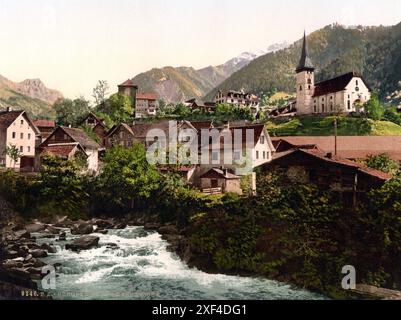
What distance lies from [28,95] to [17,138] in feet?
3.65

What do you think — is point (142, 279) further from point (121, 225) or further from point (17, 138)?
point (17, 138)

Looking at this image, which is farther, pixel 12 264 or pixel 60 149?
pixel 60 149

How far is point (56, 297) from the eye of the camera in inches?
280

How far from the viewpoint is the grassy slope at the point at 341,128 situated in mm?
8704

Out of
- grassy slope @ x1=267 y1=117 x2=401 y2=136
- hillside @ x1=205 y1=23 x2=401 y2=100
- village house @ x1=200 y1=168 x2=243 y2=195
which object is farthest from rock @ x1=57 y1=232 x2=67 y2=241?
hillside @ x1=205 y1=23 x2=401 y2=100

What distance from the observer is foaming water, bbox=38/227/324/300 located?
23.9 ft

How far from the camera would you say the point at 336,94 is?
9.70 m

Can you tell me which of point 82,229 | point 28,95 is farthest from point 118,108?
point 82,229

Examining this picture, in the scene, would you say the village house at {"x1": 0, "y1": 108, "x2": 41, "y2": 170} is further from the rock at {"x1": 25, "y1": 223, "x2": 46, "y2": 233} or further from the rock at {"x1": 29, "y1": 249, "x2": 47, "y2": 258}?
the rock at {"x1": 29, "y1": 249, "x2": 47, "y2": 258}

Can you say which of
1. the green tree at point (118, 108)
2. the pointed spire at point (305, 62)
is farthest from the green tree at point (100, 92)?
the pointed spire at point (305, 62)

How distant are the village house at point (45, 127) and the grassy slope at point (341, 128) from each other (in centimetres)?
605

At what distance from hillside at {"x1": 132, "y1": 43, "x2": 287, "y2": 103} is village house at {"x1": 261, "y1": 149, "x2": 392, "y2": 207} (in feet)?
8.79
